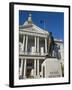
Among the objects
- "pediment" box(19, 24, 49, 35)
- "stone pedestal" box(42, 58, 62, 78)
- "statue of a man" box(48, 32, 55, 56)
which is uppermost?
"pediment" box(19, 24, 49, 35)

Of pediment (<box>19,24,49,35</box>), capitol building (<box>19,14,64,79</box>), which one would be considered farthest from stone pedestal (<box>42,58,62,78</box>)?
pediment (<box>19,24,49,35</box>)

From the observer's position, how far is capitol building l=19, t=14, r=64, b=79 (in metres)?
1.47

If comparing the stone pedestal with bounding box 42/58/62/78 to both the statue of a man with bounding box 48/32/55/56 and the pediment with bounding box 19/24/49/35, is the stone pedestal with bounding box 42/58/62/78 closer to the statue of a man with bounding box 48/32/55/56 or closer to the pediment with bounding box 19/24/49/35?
the statue of a man with bounding box 48/32/55/56

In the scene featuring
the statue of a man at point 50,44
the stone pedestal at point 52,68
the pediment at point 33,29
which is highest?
the pediment at point 33,29

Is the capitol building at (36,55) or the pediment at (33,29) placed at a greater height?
the pediment at (33,29)

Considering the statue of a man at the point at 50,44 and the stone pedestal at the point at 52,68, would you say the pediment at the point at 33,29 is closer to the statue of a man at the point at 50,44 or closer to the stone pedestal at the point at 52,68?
the statue of a man at the point at 50,44

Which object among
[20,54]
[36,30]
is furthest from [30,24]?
[20,54]

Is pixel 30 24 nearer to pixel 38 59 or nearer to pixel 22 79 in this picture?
pixel 38 59

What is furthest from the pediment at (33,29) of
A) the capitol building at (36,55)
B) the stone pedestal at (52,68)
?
the stone pedestal at (52,68)

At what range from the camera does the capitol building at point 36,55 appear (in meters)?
1.47

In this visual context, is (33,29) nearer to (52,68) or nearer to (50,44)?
(50,44)

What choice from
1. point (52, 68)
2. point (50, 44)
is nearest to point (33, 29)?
point (50, 44)

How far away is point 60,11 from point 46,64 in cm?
31

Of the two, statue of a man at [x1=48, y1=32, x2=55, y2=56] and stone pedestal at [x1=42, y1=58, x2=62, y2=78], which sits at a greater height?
statue of a man at [x1=48, y1=32, x2=55, y2=56]
